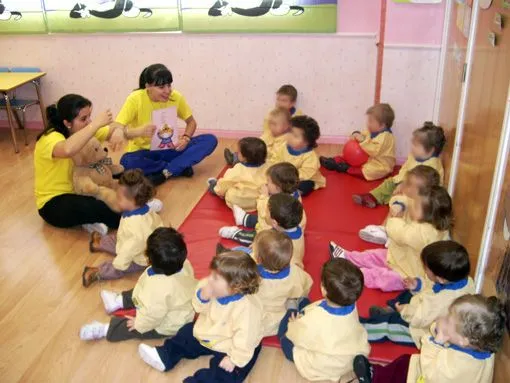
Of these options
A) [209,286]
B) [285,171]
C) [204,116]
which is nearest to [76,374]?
[209,286]

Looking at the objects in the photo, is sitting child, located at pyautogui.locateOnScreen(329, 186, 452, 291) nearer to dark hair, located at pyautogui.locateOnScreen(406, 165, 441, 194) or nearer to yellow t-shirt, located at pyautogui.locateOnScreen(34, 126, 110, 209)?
dark hair, located at pyautogui.locateOnScreen(406, 165, 441, 194)

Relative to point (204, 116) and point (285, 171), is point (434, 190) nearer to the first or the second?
point (285, 171)

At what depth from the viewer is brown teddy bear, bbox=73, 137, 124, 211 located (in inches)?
161

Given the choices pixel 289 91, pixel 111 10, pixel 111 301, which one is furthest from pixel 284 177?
pixel 111 10

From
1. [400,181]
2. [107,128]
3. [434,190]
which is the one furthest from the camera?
[107,128]

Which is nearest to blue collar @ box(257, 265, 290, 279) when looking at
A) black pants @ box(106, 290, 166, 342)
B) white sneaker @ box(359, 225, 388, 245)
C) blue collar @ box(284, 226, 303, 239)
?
blue collar @ box(284, 226, 303, 239)

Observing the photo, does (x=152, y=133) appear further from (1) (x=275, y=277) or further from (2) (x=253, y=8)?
(1) (x=275, y=277)

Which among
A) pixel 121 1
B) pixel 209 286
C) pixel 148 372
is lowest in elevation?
pixel 148 372

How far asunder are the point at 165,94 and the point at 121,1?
156 cm

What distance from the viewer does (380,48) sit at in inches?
193

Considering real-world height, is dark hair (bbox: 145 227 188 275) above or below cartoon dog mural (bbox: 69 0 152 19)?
below

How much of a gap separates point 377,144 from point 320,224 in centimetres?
101

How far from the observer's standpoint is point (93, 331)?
296 centimetres

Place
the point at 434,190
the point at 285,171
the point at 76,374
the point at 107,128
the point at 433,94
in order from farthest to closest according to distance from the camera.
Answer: the point at 433,94, the point at 107,128, the point at 285,171, the point at 434,190, the point at 76,374
